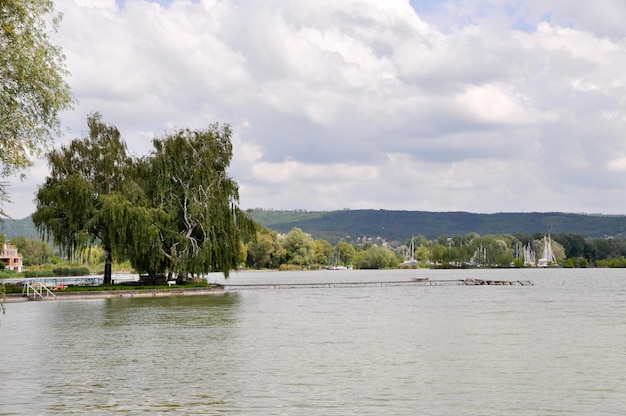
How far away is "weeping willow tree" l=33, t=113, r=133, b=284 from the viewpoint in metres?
64.9

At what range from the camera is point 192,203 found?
69.9m

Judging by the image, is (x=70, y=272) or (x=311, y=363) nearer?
(x=311, y=363)

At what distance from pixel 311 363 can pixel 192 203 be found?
142 feet

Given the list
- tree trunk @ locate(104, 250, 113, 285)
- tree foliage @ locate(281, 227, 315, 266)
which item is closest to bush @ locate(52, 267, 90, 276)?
tree foliage @ locate(281, 227, 315, 266)

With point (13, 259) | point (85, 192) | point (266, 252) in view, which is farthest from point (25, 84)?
point (13, 259)

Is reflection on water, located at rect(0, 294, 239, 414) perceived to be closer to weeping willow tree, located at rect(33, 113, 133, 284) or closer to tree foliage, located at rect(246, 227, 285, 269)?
weeping willow tree, located at rect(33, 113, 133, 284)

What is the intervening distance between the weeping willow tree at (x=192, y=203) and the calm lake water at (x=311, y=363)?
16.0m

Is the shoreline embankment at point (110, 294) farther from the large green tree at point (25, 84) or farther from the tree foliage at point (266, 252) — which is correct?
the tree foliage at point (266, 252)

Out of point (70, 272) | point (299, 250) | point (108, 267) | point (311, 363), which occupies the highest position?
point (299, 250)

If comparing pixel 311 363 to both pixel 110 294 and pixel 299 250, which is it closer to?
pixel 110 294

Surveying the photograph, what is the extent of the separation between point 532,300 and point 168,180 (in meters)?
37.3

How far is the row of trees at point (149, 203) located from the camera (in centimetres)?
6525

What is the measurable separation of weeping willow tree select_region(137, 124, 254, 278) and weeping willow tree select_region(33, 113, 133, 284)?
3.23 metres

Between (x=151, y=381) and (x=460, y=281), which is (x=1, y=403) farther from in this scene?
(x=460, y=281)
